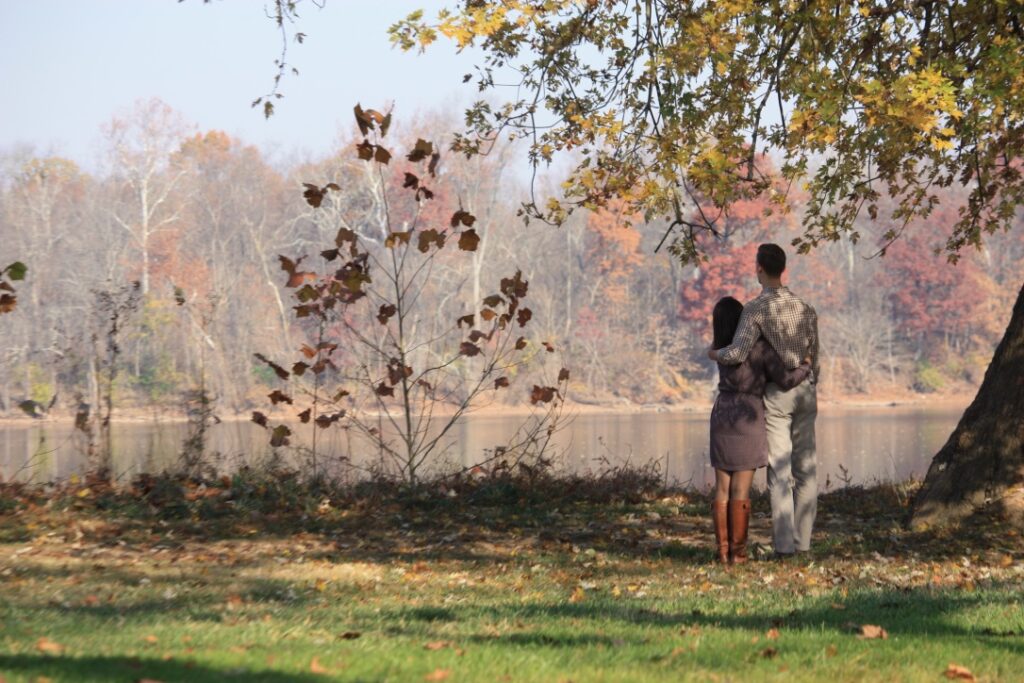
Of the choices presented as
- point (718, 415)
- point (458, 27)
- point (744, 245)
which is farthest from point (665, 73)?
point (744, 245)

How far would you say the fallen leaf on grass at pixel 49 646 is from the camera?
495 centimetres

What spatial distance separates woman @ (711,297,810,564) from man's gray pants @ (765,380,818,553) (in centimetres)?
7

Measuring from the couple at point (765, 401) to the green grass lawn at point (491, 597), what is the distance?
0.49 metres

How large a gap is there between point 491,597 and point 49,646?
297cm

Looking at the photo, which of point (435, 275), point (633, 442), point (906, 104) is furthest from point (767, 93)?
point (435, 275)

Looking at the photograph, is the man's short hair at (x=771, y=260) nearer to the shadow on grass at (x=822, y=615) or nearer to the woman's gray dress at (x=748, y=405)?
the woman's gray dress at (x=748, y=405)

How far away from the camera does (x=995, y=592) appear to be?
7.15 meters

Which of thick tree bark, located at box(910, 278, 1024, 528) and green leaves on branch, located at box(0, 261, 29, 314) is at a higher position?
green leaves on branch, located at box(0, 261, 29, 314)

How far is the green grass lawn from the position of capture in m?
4.89

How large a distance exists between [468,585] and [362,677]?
3511 millimetres

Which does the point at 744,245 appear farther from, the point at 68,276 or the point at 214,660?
the point at 214,660

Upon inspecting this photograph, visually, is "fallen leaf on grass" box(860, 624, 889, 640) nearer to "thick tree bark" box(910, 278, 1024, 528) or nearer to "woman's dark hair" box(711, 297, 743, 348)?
"woman's dark hair" box(711, 297, 743, 348)

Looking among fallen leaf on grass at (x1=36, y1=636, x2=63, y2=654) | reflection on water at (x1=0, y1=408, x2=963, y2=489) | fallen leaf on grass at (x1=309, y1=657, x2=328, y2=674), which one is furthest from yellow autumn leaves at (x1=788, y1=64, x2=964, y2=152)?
reflection on water at (x1=0, y1=408, x2=963, y2=489)

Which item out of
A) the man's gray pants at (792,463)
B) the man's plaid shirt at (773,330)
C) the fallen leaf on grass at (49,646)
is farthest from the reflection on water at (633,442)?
the fallen leaf on grass at (49,646)
